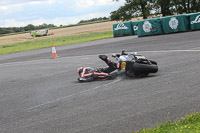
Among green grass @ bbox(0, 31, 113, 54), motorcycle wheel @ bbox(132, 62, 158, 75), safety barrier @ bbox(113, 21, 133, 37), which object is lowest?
green grass @ bbox(0, 31, 113, 54)

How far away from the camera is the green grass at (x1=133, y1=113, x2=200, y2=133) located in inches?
173

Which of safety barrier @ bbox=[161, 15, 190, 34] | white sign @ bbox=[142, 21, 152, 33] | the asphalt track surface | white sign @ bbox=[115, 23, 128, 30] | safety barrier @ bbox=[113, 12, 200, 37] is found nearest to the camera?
the asphalt track surface

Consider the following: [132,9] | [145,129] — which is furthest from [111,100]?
[132,9]

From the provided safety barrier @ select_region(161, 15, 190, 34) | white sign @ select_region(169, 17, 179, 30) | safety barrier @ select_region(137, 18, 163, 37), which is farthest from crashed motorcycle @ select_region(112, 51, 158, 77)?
safety barrier @ select_region(137, 18, 163, 37)

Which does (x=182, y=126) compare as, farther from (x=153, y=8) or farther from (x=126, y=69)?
(x=153, y=8)

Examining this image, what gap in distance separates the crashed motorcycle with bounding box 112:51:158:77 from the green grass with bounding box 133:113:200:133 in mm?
3444

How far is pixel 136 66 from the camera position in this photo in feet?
27.0

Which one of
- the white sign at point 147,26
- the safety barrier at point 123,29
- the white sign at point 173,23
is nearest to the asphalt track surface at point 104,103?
the white sign at point 173,23

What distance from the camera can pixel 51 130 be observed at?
5.27 meters

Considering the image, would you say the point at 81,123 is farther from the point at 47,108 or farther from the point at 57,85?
the point at 57,85

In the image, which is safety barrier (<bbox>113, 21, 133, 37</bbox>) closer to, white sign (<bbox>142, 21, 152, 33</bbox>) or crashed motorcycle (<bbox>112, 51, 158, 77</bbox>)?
white sign (<bbox>142, 21, 152, 33</bbox>)

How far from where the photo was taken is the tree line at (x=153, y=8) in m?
45.2

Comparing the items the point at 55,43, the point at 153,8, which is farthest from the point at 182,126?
the point at 153,8

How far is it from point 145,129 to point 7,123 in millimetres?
2831
